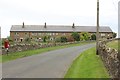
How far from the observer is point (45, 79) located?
1853 cm

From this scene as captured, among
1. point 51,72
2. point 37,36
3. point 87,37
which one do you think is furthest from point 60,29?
point 51,72

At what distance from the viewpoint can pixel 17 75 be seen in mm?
19891

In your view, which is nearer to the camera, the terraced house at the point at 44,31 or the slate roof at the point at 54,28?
the terraced house at the point at 44,31

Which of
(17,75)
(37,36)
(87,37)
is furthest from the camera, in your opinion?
(37,36)

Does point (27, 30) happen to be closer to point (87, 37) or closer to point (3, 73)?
point (87, 37)

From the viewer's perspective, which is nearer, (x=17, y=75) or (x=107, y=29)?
(x=17, y=75)

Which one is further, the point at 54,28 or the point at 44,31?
the point at 54,28

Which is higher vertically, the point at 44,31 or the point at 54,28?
the point at 54,28

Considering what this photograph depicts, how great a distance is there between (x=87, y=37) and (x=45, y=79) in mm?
103521

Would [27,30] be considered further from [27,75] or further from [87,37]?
[27,75]

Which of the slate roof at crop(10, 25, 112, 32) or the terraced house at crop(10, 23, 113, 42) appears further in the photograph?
the slate roof at crop(10, 25, 112, 32)

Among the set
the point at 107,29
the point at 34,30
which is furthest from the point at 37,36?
the point at 107,29

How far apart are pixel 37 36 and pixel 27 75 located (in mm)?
129229

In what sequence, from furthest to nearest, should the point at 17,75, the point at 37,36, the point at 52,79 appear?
the point at 37,36
the point at 17,75
the point at 52,79
